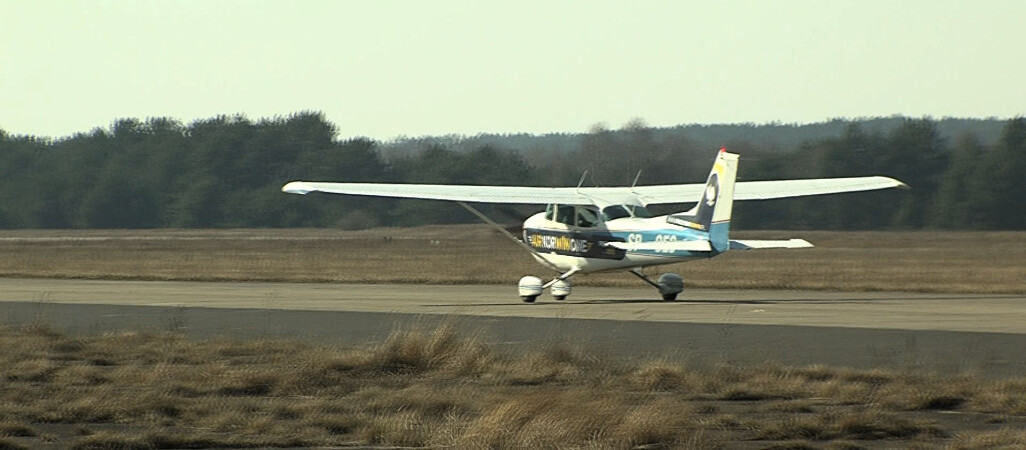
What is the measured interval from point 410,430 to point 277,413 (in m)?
1.71

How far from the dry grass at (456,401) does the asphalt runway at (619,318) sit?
7.04 feet

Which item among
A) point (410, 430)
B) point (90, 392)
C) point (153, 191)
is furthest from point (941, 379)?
point (153, 191)

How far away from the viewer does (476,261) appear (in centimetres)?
4931

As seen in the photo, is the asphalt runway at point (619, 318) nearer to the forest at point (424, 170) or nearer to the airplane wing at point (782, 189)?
the airplane wing at point (782, 189)

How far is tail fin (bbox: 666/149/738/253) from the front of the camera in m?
25.9

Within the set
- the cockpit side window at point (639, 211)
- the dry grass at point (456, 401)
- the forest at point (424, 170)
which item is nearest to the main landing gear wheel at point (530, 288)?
the cockpit side window at point (639, 211)

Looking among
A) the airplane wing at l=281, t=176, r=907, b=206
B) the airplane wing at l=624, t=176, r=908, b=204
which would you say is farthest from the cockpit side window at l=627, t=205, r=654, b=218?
the airplane wing at l=624, t=176, r=908, b=204

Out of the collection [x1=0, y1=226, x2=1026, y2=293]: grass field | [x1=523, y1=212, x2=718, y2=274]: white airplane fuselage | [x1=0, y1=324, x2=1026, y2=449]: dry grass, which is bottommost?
[x1=0, y1=226, x2=1026, y2=293]: grass field

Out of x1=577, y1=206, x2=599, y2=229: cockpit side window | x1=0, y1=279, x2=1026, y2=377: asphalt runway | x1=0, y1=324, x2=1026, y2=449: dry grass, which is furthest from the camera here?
x1=577, y1=206, x2=599, y2=229: cockpit side window

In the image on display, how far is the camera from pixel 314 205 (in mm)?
97125

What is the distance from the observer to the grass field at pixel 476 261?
123 feet

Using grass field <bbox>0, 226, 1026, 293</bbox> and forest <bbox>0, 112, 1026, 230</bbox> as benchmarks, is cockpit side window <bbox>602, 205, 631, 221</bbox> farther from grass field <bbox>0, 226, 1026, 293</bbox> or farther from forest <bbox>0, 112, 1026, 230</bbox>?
forest <bbox>0, 112, 1026, 230</bbox>

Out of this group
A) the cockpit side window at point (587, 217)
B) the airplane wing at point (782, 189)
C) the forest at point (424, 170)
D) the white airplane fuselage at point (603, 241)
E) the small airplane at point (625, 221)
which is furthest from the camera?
the forest at point (424, 170)

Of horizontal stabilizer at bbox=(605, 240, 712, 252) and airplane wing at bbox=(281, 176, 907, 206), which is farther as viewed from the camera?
airplane wing at bbox=(281, 176, 907, 206)
